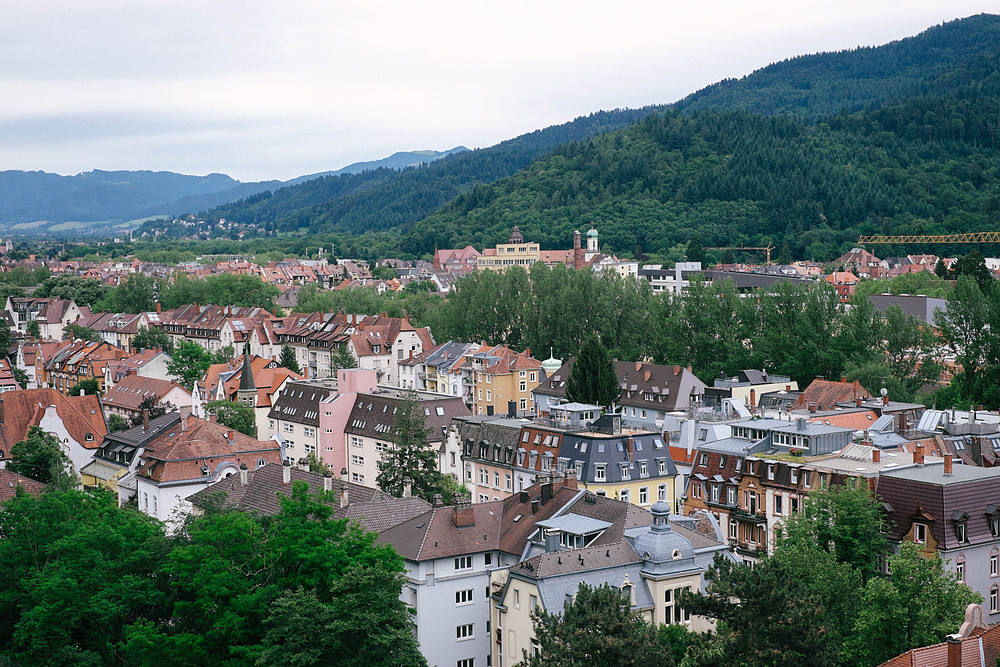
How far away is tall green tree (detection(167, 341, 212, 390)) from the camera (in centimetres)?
9362

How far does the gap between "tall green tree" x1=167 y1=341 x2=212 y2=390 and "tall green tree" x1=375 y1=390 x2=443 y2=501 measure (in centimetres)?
3720

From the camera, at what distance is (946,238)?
584 feet

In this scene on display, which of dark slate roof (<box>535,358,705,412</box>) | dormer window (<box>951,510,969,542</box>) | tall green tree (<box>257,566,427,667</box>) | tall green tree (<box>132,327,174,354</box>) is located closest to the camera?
tall green tree (<box>257,566,427,667</box>)

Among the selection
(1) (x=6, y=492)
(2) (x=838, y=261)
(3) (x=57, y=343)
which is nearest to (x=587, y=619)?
(1) (x=6, y=492)

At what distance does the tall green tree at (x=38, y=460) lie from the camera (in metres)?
55.3

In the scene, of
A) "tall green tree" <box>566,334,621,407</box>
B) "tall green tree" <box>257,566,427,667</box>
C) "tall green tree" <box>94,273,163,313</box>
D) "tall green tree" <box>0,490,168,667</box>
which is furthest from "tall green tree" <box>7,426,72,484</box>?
"tall green tree" <box>94,273,163,313</box>

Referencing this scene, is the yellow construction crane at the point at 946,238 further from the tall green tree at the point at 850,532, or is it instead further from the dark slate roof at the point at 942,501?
the tall green tree at the point at 850,532

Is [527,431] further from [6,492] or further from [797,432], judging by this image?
[6,492]

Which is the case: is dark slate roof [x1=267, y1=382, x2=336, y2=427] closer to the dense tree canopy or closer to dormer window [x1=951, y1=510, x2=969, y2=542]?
the dense tree canopy

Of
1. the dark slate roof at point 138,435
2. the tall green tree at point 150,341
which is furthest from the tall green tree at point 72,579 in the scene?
the tall green tree at point 150,341

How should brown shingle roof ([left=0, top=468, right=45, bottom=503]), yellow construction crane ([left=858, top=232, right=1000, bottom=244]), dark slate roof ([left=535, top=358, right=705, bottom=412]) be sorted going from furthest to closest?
1. yellow construction crane ([left=858, top=232, right=1000, bottom=244])
2. dark slate roof ([left=535, top=358, right=705, bottom=412])
3. brown shingle roof ([left=0, top=468, right=45, bottom=503])

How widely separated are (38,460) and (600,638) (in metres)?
37.9

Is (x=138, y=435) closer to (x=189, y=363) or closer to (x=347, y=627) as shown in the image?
(x=347, y=627)

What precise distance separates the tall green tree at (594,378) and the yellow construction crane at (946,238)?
123 metres
